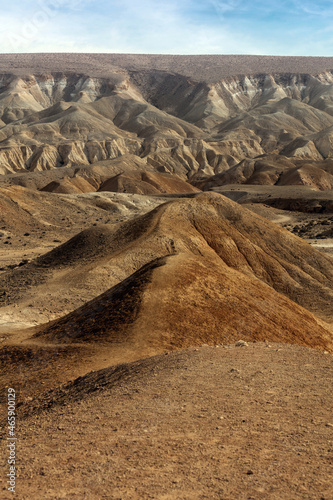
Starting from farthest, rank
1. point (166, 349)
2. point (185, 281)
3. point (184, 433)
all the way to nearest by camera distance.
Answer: point (185, 281)
point (166, 349)
point (184, 433)

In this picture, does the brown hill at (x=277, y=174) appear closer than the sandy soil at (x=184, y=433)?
No

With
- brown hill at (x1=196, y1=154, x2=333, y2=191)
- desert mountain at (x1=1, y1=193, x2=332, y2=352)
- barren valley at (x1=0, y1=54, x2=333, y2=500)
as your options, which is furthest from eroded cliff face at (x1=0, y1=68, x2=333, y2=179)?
desert mountain at (x1=1, y1=193, x2=332, y2=352)

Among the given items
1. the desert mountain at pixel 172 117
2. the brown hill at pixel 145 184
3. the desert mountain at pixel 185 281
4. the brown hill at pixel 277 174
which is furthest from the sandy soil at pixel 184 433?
the brown hill at pixel 277 174

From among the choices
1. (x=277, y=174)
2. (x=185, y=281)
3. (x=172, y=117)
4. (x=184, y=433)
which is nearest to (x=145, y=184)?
(x=277, y=174)

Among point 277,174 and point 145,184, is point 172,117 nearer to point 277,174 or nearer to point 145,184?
point 277,174

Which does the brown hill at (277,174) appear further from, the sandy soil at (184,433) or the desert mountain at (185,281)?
the sandy soil at (184,433)

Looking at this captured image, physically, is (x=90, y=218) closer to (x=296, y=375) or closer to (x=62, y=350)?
(x=62, y=350)
